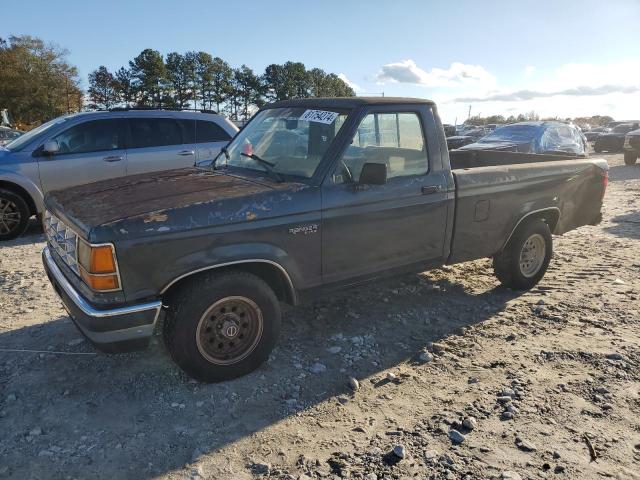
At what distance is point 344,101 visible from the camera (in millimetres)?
3973

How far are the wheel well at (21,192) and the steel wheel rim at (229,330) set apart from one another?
5211 mm

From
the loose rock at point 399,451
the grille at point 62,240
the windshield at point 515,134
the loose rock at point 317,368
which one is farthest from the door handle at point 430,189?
the windshield at point 515,134

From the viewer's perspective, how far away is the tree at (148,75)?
6881 cm

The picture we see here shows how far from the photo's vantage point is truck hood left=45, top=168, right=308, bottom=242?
2.87 m

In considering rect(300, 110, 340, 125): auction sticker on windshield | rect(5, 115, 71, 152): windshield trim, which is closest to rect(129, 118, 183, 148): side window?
rect(5, 115, 71, 152): windshield trim

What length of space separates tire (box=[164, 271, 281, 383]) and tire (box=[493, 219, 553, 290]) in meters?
2.76

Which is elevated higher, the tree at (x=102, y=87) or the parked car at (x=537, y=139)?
the tree at (x=102, y=87)

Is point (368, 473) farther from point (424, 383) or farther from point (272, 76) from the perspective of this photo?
point (272, 76)

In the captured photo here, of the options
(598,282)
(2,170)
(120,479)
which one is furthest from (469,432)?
(2,170)

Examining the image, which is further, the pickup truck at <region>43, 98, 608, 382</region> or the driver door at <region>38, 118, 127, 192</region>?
the driver door at <region>38, 118, 127, 192</region>

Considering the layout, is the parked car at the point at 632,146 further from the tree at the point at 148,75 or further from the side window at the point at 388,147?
the tree at the point at 148,75

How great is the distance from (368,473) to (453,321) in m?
2.19

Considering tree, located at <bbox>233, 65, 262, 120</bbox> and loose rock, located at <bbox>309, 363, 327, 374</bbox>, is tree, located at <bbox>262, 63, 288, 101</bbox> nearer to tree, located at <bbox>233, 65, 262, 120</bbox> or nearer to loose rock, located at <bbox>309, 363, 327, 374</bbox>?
tree, located at <bbox>233, 65, 262, 120</bbox>

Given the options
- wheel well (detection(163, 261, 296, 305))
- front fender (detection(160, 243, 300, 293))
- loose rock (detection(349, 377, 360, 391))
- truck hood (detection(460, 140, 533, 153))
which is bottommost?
loose rock (detection(349, 377, 360, 391))
